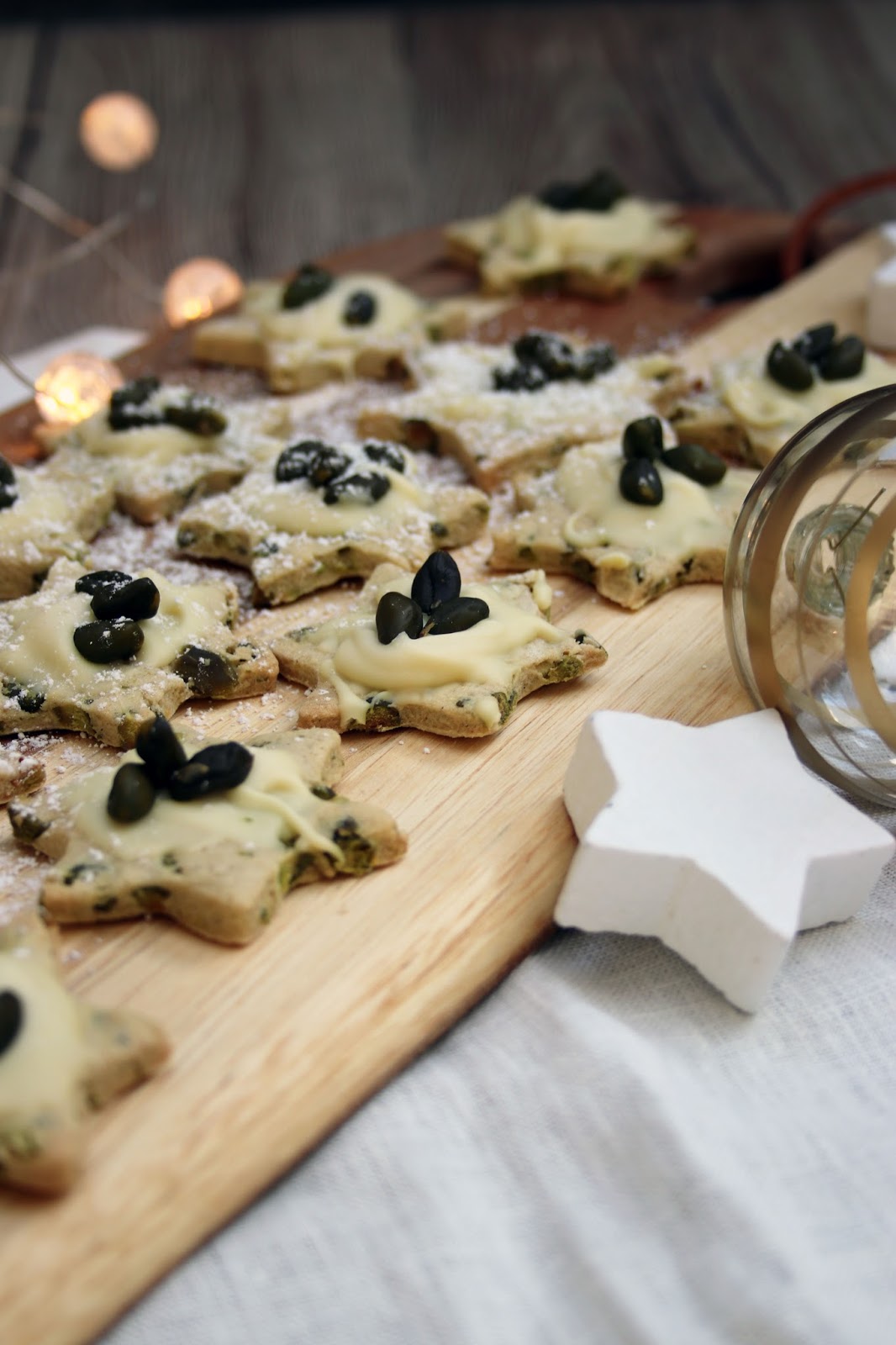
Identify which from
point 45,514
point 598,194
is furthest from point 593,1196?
point 598,194

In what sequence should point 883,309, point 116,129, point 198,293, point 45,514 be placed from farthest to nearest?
point 116,129
point 198,293
point 883,309
point 45,514

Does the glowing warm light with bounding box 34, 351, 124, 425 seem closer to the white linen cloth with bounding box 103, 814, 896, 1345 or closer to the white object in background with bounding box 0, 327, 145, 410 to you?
the white object in background with bounding box 0, 327, 145, 410

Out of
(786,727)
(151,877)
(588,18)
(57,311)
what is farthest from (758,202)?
(151,877)

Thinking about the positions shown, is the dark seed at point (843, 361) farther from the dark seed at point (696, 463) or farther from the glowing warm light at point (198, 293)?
the glowing warm light at point (198, 293)

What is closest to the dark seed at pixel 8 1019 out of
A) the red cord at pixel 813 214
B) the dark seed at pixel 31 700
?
the dark seed at pixel 31 700

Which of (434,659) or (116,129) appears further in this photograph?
(116,129)

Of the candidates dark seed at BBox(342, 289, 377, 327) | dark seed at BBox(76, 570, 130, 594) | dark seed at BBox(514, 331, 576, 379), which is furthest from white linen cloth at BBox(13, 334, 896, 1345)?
dark seed at BBox(342, 289, 377, 327)

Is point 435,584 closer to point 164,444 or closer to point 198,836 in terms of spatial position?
point 198,836

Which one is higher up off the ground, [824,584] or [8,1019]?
[824,584]
